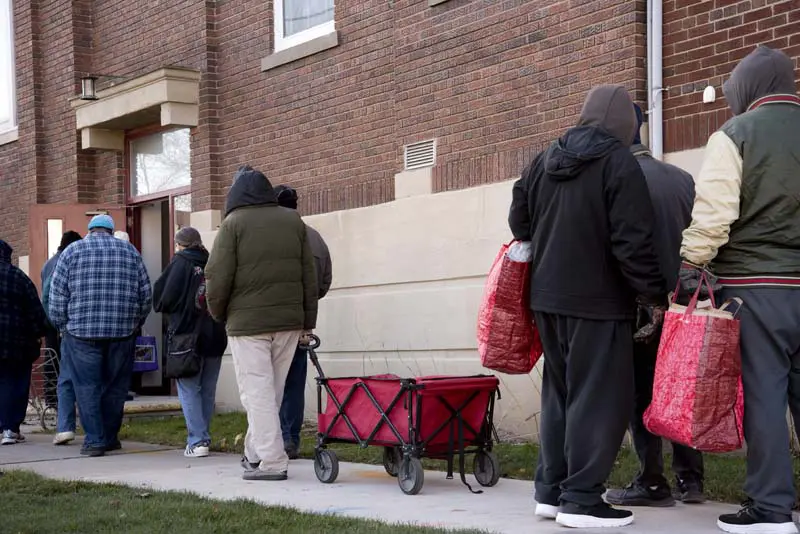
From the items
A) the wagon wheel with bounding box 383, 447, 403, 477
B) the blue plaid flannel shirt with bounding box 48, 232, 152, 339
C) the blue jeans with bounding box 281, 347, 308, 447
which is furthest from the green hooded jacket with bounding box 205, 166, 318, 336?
the blue plaid flannel shirt with bounding box 48, 232, 152, 339

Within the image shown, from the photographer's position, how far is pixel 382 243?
419 inches

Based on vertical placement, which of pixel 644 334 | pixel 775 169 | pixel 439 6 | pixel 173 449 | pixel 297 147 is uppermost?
pixel 439 6

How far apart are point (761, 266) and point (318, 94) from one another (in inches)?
274

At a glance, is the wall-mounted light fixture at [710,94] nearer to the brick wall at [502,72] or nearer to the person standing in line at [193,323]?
the brick wall at [502,72]

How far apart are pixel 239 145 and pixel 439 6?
130 inches

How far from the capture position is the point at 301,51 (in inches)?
457

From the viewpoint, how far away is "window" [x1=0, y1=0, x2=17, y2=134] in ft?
54.8

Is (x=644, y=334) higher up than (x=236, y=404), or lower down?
higher up

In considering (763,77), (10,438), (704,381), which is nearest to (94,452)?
(10,438)

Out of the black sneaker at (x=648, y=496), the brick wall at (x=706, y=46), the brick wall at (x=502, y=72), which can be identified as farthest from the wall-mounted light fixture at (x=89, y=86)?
the black sneaker at (x=648, y=496)

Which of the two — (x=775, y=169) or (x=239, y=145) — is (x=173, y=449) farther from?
(x=775, y=169)

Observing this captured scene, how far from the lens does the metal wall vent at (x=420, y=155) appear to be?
10133 mm

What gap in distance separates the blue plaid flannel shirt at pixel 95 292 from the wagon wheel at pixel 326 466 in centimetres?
285

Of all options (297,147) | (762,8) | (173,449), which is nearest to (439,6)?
(297,147)
